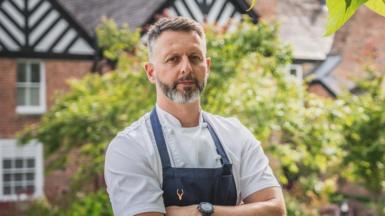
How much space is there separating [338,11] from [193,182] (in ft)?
3.56

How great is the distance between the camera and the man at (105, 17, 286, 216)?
2061mm

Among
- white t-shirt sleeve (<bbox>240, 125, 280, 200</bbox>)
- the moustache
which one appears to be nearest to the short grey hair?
the moustache

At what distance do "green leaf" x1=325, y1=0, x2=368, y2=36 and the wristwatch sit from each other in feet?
3.37

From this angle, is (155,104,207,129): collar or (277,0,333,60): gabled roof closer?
(155,104,207,129): collar

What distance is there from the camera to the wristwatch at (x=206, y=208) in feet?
6.68

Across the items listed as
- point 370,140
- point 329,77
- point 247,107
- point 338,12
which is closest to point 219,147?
point 338,12

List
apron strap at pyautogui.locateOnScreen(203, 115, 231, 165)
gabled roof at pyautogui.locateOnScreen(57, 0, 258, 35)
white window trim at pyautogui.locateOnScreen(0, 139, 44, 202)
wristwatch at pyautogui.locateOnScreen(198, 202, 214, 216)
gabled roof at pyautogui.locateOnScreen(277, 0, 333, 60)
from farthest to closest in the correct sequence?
gabled roof at pyautogui.locateOnScreen(277, 0, 333, 60) → gabled roof at pyautogui.locateOnScreen(57, 0, 258, 35) → white window trim at pyautogui.locateOnScreen(0, 139, 44, 202) → apron strap at pyautogui.locateOnScreen(203, 115, 231, 165) → wristwatch at pyautogui.locateOnScreen(198, 202, 214, 216)

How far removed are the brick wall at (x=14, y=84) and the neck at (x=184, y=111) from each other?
1245 centimetres

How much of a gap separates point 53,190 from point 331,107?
23.5 feet

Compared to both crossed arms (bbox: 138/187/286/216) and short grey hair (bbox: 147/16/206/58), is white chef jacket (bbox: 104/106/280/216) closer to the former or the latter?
crossed arms (bbox: 138/187/286/216)

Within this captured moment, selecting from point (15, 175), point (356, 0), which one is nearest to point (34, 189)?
point (15, 175)

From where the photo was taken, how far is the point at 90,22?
15195mm

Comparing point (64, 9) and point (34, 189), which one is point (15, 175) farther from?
point (64, 9)

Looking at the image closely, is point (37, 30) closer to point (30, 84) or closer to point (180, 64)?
point (30, 84)
